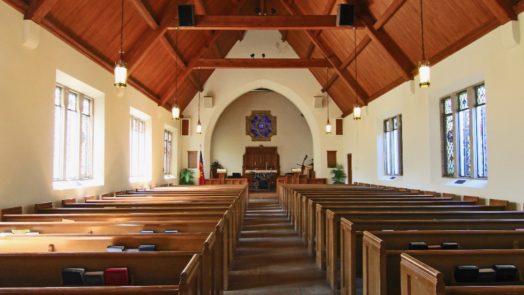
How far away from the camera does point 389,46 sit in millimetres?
8047

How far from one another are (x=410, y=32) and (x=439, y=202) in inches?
132

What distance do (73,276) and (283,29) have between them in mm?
6957

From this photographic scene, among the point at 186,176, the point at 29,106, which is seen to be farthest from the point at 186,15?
the point at 186,176

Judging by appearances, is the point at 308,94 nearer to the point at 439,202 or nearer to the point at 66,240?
the point at 439,202

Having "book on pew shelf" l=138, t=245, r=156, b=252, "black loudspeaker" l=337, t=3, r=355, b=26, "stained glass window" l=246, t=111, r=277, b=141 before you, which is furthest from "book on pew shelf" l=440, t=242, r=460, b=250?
"stained glass window" l=246, t=111, r=277, b=141

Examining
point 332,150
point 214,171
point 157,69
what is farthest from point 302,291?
point 214,171

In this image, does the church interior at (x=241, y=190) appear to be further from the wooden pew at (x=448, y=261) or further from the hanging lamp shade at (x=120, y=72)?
the hanging lamp shade at (x=120, y=72)

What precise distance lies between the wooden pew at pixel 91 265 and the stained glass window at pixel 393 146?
8313 mm

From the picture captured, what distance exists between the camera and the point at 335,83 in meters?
12.8

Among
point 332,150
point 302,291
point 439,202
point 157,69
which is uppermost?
point 157,69

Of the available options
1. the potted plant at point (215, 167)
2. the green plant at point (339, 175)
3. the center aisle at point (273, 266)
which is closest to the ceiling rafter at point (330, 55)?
the green plant at point (339, 175)

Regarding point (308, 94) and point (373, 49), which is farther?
point (308, 94)

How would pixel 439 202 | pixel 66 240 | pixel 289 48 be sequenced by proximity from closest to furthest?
pixel 66 240
pixel 439 202
pixel 289 48

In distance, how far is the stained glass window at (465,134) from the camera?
252 inches
